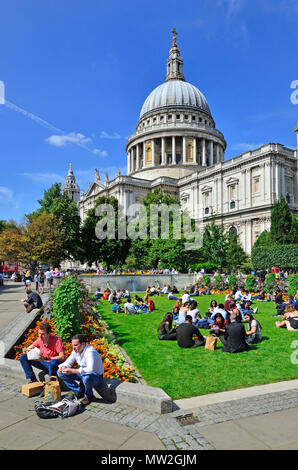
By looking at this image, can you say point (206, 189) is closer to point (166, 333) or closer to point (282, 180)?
point (282, 180)

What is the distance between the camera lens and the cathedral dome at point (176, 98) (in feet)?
265

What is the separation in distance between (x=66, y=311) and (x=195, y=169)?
67.6m

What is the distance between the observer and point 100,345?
30.6 feet

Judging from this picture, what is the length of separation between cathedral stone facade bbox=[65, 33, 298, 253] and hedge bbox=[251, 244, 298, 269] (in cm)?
1192

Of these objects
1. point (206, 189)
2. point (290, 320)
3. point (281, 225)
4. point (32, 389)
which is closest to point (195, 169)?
point (206, 189)

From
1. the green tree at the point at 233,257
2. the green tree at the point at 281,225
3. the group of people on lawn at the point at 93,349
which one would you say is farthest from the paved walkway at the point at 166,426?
the green tree at the point at 281,225

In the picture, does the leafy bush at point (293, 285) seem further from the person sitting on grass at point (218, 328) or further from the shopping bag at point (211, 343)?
the shopping bag at point (211, 343)

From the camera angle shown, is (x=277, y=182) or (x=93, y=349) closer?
(x=93, y=349)

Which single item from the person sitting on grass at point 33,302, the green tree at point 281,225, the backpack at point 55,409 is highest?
the green tree at point 281,225

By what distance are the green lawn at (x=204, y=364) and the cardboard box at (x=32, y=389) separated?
92.4 inches

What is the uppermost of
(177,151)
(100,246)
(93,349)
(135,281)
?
(177,151)

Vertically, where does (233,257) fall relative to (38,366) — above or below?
above
